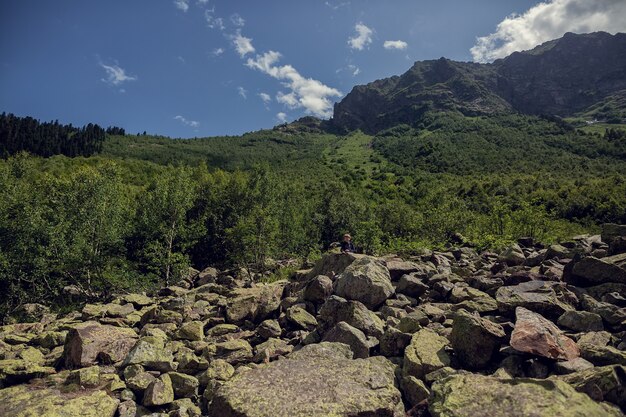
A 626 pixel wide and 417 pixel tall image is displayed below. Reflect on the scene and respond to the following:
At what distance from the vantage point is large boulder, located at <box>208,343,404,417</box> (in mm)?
7059

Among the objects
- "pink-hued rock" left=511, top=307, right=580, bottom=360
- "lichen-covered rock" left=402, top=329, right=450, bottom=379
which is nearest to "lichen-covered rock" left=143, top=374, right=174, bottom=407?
"lichen-covered rock" left=402, top=329, right=450, bottom=379

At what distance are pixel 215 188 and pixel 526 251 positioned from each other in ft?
107

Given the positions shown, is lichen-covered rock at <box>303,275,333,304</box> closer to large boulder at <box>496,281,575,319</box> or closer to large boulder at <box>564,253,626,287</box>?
large boulder at <box>496,281,575,319</box>

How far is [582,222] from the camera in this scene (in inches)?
2445

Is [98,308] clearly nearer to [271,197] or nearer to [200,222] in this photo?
[200,222]

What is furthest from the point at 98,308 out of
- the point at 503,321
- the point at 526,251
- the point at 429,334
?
the point at 526,251

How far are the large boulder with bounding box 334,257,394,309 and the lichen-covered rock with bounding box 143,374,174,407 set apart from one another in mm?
6643

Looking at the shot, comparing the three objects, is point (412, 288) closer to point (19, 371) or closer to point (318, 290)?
point (318, 290)

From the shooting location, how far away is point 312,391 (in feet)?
24.9

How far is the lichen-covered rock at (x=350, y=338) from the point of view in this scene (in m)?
9.91

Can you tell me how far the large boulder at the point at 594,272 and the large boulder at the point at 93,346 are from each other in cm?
1576

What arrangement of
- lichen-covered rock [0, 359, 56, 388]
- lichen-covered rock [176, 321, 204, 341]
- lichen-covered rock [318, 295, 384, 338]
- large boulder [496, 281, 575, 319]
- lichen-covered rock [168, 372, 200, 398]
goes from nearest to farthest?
lichen-covered rock [168, 372, 200, 398], lichen-covered rock [0, 359, 56, 388], large boulder [496, 281, 575, 319], lichen-covered rock [318, 295, 384, 338], lichen-covered rock [176, 321, 204, 341]

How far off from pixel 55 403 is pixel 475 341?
32.7 ft

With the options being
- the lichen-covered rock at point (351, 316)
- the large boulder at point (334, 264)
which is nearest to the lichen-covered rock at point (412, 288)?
the lichen-covered rock at point (351, 316)
